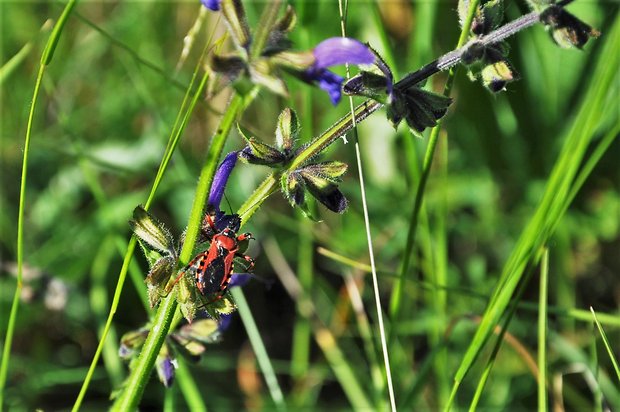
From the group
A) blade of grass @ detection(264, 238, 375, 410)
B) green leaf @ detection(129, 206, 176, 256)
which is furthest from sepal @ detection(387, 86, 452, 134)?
blade of grass @ detection(264, 238, 375, 410)

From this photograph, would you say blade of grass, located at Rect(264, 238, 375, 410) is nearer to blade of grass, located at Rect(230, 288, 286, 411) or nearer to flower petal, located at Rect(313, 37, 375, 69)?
blade of grass, located at Rect(230, 288, 286, 411)

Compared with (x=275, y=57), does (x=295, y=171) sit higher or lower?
lower

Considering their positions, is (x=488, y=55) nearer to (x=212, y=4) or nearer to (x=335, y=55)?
(x=335, y=55)

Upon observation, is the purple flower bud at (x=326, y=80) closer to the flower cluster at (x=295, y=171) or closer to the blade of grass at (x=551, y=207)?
the flower cluster at (x=295, y=171)

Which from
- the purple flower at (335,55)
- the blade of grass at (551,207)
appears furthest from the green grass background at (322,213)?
the purple flower at (335,55)

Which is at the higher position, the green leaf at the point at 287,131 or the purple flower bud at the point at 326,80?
the purple flower bud at the point at 326,80

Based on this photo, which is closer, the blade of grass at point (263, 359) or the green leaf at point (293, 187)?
the green leaf at point (293, 187)

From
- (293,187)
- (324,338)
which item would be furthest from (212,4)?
(324,338)
